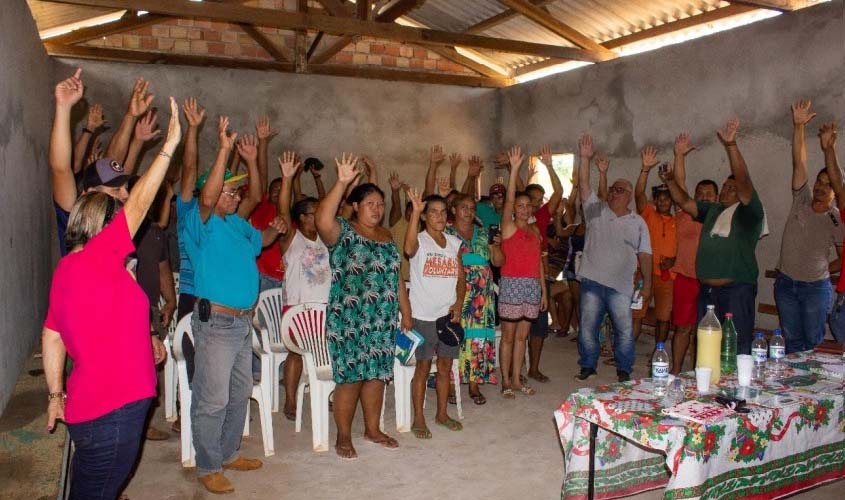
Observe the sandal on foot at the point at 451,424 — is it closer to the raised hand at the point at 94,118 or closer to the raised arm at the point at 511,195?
the raised arm at the point at 511,195

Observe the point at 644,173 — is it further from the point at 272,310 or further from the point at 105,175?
the point at 105,175

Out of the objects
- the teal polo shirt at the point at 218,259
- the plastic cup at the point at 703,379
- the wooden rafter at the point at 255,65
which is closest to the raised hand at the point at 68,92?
the teal polo shirt at the point at 218,259

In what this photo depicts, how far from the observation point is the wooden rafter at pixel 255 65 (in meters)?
8.95

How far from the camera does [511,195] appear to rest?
5.04 meters

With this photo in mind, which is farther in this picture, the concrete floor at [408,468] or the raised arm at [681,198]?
the raised arm at [681,198]

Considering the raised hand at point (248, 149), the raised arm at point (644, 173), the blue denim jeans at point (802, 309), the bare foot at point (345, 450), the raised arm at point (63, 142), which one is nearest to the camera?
the raised arm at point (63, 142)

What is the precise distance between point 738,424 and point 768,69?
5.32m

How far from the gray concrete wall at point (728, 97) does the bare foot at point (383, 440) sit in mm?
4523

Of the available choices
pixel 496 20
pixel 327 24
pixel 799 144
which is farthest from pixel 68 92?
pixel 496 20

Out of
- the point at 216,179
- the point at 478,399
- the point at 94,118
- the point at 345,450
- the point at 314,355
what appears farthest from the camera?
the point at 478,399

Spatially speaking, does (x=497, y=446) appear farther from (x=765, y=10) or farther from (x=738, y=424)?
(x=765, y=10)

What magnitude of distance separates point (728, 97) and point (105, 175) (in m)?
6.58

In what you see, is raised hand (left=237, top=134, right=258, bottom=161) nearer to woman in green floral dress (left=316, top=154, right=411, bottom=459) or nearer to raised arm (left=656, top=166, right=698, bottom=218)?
woman in green floral dress (left=316, top=154, right=411, bottom=459)

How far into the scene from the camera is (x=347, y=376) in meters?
3.98
